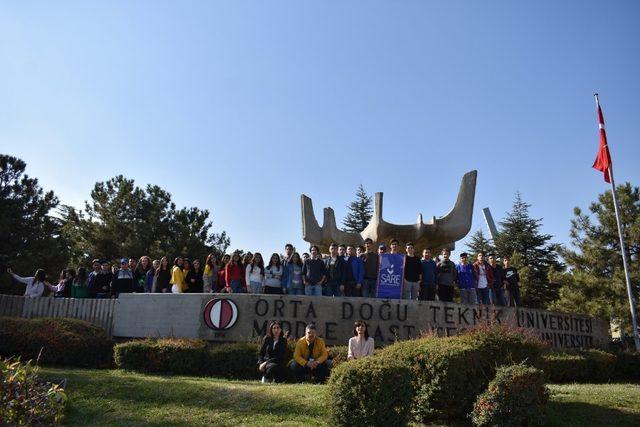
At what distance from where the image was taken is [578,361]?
12.6 metres

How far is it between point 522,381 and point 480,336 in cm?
123

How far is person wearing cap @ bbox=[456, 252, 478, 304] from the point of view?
14484 mm

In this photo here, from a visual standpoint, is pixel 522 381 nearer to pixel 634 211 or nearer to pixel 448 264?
pixel 448 264

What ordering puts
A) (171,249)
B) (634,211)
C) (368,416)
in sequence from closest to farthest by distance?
(368,416)
(634,211)
(171,249)

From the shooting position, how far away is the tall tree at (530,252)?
29.2 meters

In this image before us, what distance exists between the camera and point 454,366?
7.42 m

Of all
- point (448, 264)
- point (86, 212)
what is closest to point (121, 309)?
point (448, 264)

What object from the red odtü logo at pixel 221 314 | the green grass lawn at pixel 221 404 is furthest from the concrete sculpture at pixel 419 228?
the green grass lawn at pixel 221 404

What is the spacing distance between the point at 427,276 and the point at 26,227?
60.6 ft

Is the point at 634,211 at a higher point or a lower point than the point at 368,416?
higher

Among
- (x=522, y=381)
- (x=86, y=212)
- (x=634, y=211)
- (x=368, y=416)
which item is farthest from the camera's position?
(x=86, y=212)

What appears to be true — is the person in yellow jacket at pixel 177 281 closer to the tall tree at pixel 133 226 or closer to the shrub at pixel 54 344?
the shrub at pixel 54 344

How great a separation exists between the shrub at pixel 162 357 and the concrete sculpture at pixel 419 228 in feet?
26.8

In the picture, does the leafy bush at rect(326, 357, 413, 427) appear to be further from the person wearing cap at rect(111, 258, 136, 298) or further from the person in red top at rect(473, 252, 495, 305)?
the person wearing cap at rect(111, 258, 136, 298)
